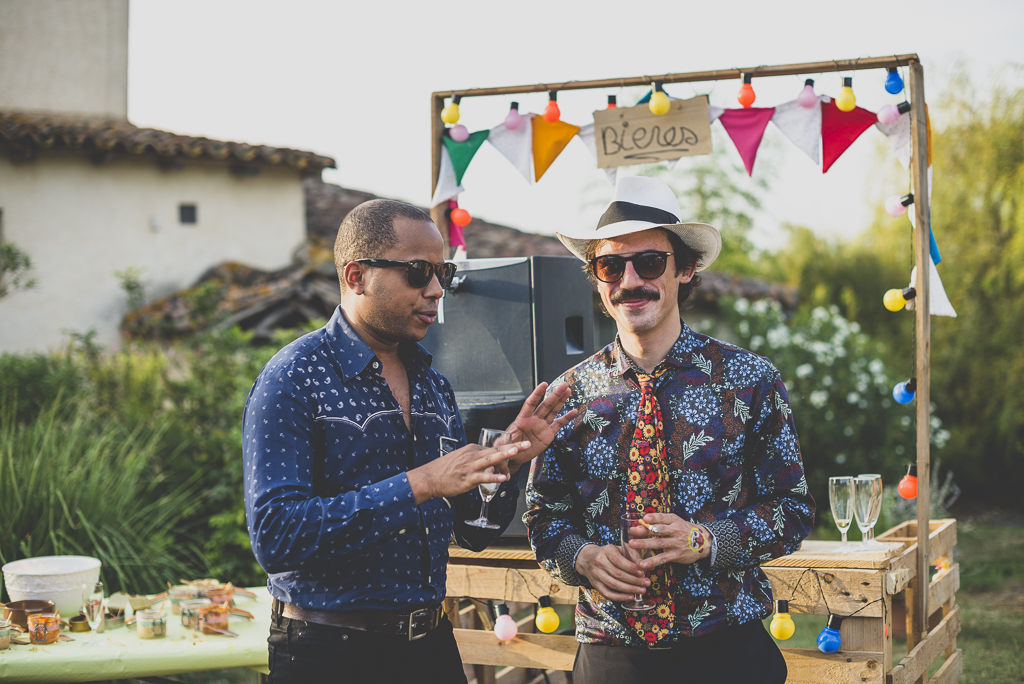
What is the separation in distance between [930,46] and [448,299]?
33.7 ft

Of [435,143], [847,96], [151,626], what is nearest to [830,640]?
[847,96]

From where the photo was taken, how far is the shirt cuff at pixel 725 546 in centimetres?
185

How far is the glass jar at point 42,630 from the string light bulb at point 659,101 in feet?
9.51

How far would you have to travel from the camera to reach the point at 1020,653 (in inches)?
180

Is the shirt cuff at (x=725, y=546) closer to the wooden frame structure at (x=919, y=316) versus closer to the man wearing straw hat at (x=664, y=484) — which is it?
the man wearing straw hat at (x=664, y=484)

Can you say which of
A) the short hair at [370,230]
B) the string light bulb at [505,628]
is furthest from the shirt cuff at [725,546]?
the string light bulb at [505,628]

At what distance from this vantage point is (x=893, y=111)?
3150 mm

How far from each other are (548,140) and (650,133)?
1.53ft

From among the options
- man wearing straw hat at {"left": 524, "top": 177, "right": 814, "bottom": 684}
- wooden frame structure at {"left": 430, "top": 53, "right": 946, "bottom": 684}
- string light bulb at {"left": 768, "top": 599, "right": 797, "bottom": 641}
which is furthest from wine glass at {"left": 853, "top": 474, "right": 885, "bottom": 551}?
man wearing straw hat at {"left": 524, "top": 177, "right": 814, "bottom": 684}

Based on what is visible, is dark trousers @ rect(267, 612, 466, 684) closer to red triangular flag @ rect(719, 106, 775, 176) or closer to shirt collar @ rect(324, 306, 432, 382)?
shirt collar @ rect(324, 306, 432, 382)

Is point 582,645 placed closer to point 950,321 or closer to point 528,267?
point 528,267

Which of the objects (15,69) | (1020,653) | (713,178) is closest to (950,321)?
(1020,653)

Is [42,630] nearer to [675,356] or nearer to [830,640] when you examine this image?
[675,356]

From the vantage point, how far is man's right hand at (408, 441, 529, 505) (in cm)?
166
